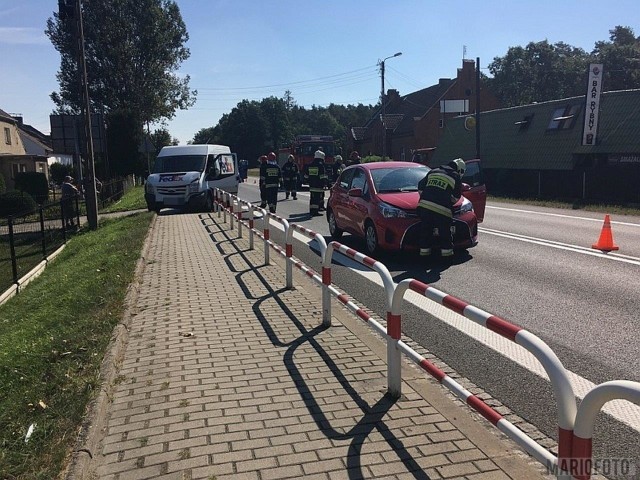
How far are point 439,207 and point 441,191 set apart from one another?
263 mm

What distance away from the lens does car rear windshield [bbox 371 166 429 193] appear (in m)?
10.6

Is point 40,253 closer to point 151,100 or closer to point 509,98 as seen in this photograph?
point 151,100

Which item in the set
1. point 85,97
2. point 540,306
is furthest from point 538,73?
point 540,306

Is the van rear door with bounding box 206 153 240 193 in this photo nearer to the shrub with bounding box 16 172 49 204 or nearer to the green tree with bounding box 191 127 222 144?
the shrub with bounding box 16 172 49 204

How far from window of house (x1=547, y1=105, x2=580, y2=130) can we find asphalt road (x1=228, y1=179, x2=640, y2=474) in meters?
17.0

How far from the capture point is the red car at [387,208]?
381 inches

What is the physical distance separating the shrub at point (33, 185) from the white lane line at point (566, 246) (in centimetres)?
2643

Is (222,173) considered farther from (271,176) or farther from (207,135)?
(207,135)

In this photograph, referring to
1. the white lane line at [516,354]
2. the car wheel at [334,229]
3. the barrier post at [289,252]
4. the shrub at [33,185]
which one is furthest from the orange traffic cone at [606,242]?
the shrub at [33,185]

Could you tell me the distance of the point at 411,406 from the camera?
4.02m

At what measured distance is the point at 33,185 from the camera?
32.3 metres

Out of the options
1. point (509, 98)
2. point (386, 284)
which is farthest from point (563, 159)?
point (509, 98)

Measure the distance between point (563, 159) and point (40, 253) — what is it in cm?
2322

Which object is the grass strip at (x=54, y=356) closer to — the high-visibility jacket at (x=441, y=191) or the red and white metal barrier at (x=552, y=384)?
the red and white metal barrier at (x=552, y=384)
